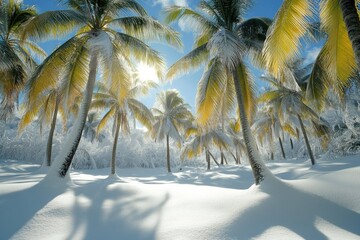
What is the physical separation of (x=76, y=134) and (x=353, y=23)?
7955 mm

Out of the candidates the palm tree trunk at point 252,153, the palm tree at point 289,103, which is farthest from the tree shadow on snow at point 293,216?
the palm tree at point 289,103

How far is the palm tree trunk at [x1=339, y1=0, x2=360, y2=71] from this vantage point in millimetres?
3691

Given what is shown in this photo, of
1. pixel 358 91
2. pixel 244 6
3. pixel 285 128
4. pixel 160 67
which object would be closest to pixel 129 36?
pixel 160 67

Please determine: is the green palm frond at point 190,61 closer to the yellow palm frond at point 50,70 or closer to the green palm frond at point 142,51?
the green palm frond at point 142,51

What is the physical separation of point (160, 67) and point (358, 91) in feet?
25.0

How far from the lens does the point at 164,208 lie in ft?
17.1

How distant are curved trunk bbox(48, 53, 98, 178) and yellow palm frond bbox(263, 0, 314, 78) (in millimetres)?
6056

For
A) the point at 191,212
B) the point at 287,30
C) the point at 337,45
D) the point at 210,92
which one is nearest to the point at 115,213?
the point at 191,212

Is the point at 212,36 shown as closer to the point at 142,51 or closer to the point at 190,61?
the point at 190,61

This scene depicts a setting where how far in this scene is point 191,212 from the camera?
4.92m

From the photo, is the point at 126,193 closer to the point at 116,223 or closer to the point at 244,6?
the point at 116,223

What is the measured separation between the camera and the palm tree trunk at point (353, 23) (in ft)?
12.1

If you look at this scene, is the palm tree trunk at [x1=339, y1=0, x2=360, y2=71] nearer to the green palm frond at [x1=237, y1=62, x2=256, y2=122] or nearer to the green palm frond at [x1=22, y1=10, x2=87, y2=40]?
the green palm frond at [x1=237, y1=62, x2=256, y2=122]

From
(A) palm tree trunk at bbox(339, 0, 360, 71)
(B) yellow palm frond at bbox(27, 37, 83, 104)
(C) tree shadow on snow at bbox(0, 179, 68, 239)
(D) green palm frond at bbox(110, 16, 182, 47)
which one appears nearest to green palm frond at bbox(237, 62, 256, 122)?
(D) green palm frond at bbox(110, 16, 182, 47)
